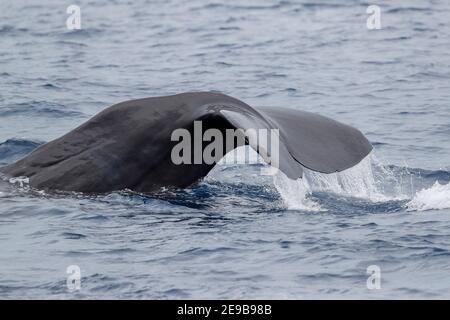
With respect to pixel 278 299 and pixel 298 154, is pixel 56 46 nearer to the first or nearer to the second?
pixel 298 154

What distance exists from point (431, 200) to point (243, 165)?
241cm

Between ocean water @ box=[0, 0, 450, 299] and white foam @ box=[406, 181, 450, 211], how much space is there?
0.10 ft

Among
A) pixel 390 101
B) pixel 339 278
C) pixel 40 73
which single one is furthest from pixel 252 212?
pixel 40 73

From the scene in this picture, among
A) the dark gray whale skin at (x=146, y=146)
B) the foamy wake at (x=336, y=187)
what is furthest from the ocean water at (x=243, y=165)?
the dark gray whale skin at (x=146, y=146)

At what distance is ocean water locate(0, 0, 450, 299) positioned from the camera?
23.3 ft

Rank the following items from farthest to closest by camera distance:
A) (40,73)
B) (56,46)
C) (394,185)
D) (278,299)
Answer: (56,46), (40,73), (394,185), (278,299)

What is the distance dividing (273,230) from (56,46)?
39.6 ft

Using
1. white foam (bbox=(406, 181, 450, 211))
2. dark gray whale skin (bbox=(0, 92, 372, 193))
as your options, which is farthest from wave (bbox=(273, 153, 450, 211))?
dark gray whale skin (bbox=(0, 92, 372, 193))

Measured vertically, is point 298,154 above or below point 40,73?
below

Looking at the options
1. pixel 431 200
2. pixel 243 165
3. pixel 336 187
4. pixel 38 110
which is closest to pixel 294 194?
pixel 336 187

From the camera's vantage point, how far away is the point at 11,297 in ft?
21.8

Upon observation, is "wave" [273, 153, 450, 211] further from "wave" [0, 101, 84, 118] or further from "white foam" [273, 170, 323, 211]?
"wave" [0, 101, 84, 118]

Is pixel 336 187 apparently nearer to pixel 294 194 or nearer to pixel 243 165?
pixel 294 194

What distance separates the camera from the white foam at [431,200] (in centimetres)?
877
